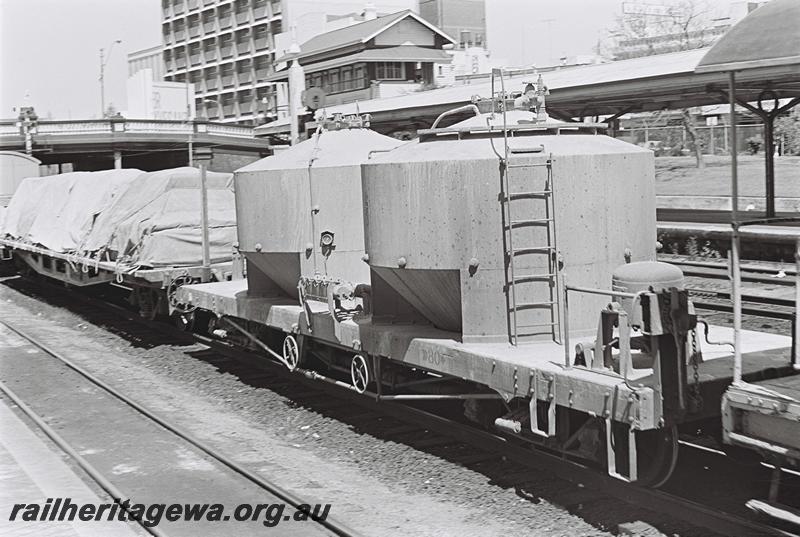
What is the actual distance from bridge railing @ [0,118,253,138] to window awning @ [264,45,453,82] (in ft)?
26.8

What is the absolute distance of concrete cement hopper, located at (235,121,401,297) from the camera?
39.5 feet

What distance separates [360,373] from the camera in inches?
424

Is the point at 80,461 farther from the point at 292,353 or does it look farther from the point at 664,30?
the point at 664,30

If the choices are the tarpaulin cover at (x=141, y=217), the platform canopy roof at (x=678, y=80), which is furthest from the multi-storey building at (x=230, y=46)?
the tarpaulin cover at (x=141, y=217)

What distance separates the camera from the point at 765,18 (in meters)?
6.01

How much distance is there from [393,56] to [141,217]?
178ft

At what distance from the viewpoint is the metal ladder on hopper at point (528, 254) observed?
28.4 ft

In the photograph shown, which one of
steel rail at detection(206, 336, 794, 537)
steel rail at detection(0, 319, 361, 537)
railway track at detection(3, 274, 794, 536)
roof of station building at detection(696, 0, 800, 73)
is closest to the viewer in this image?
roof of station building at detection(696, 0, 800, 73)

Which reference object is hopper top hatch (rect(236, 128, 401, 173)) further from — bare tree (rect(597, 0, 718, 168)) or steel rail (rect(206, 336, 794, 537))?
bare tree (rect(597, 0, 718, 168))

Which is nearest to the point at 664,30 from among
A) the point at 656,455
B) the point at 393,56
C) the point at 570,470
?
the point at 393,56

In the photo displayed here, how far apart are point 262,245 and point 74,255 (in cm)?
924

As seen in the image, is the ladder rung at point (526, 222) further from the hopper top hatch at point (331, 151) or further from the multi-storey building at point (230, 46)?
the multi-storey building at point (230, 46)

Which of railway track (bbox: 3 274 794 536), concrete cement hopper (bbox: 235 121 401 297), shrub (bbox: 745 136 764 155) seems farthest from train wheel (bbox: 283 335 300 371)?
shrub (bbox: 745 136 764 155)

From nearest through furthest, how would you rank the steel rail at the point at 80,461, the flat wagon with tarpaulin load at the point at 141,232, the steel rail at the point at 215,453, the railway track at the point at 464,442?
the railway track at the point at 464,442 < the steel rail at the point at 215,453 < the steel rail at the point at 80,461 < the flat wagon with tarpaulin load at the point at 141,232
